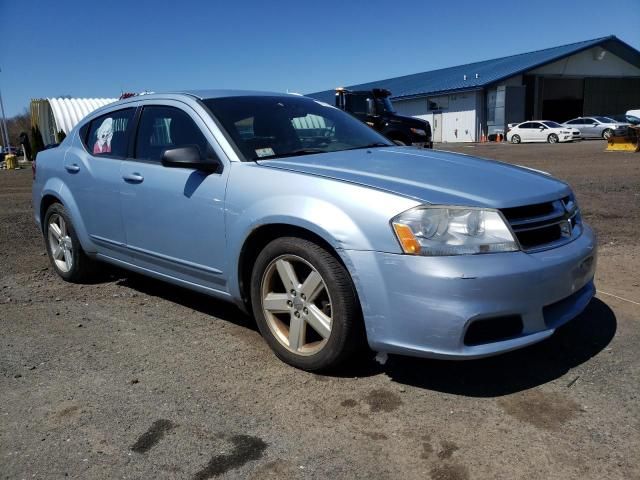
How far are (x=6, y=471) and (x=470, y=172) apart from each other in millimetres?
2770

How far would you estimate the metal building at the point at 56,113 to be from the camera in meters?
30.0

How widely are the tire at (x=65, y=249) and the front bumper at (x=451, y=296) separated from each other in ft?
10.1

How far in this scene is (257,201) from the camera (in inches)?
132

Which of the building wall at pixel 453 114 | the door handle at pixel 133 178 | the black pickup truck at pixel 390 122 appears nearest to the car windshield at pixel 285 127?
the door handle at pixel 133 178

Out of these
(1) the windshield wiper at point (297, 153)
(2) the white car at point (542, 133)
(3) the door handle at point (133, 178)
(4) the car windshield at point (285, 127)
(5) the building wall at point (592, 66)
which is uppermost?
(5) the building wall at point (592, 66)

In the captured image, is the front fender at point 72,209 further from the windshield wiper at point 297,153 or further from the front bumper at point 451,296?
the front bumper at point 451,296

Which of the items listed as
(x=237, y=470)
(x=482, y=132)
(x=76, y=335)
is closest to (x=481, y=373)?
(x=237, y=470)

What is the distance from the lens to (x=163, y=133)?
4238mm

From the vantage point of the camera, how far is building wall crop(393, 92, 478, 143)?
43.2m

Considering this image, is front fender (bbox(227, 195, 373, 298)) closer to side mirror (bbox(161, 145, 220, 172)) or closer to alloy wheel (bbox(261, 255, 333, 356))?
alloy wheel (bbox(261, 255, 333, 356))

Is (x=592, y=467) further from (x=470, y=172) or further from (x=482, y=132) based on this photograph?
(x=482, y=132)

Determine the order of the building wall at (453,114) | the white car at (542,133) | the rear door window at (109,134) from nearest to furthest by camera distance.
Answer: the rear door window at (109,134) < the white car at (542,133) < the building wall at (453,114)

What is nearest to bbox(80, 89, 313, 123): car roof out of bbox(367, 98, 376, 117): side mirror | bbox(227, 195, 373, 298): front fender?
bbox(227, 195, 373, 298): front fender

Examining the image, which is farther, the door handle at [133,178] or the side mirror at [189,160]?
the door handle at [133,178]
